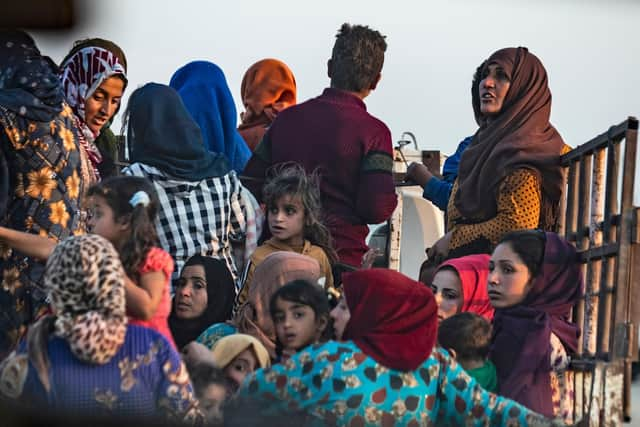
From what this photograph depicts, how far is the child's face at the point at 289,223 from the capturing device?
→ 4566mm

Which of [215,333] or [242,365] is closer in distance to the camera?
[242,365]

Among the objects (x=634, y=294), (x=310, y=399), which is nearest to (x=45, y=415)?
(x=310, y=399)

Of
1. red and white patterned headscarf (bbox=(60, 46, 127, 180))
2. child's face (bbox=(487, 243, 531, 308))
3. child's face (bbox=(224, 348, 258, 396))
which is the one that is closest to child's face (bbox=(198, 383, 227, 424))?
child's face (bbox=(224, 348, 258, 396))

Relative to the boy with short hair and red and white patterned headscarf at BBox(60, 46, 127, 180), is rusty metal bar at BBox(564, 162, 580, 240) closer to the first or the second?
the boy with short hair

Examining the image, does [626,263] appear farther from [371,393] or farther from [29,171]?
[29,171]

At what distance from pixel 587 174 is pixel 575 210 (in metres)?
0.21

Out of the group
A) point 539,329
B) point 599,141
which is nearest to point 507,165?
point 599,141

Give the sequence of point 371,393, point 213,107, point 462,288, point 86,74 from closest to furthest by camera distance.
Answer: point 371,393 → point 462,288 → point 86,74 → point 213,107

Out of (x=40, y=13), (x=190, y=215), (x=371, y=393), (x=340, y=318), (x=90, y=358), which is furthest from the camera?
(x=190, y=215)

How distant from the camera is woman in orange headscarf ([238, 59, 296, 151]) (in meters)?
5.87

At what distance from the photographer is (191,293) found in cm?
429

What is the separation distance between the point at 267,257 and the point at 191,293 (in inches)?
14.8

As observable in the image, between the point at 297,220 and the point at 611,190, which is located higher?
the point at 611,190

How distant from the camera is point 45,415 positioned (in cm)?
161
